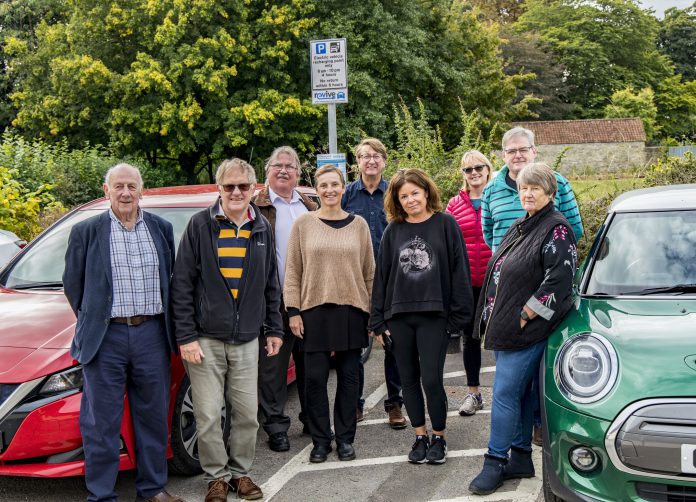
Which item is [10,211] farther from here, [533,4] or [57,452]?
[533,4]

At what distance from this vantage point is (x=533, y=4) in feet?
193

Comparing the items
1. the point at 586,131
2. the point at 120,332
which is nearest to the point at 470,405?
the point at 120,332

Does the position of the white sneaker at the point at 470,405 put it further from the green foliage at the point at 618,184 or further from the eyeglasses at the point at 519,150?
the green foliage at the point at 618,184

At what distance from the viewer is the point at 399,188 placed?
4.63 m

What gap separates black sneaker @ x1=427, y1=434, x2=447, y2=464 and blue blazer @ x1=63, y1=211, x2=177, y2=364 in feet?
6.05

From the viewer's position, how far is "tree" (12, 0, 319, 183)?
23.2 meters

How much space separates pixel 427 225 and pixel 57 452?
2571mm

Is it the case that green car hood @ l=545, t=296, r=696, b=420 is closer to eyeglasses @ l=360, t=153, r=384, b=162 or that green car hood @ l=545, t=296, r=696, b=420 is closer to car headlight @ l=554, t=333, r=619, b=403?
car headlight @ l=554, t=333, r=619, b=403

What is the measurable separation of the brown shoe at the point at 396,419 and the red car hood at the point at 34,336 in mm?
2467

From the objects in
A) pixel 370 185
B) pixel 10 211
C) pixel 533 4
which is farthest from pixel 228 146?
pixel 533 4

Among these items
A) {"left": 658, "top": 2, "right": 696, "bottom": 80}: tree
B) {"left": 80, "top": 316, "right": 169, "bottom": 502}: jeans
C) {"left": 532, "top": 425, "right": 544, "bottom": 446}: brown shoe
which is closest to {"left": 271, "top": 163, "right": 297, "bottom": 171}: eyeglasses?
{"left": 80, "top": 316, "right": 169, "bottom": 502}: jeans

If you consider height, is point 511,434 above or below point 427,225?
below

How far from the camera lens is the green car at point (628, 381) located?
3123 millimetres

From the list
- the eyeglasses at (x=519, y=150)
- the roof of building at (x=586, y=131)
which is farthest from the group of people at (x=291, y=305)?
the roof of building at (x=586, y=131)
